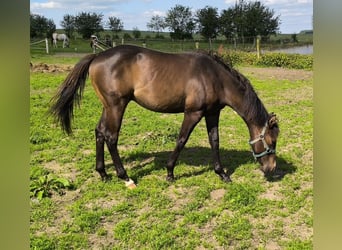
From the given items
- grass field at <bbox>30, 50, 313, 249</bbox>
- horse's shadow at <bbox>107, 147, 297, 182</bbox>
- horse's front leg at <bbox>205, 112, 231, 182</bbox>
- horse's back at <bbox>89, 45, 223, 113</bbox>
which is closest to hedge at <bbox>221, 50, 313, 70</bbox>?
grass field at <bbox>30, 50, 313, 249</bbox>

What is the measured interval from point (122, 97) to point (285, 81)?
1116 centimetres

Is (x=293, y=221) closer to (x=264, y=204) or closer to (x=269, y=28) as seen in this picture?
(x=264, y=204)

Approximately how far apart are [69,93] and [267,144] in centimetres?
282

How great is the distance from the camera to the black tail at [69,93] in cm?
465

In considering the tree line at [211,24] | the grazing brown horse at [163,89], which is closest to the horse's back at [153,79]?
the grazing brown horse at [163,89]

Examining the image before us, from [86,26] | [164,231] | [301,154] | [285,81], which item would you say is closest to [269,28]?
[86,26]

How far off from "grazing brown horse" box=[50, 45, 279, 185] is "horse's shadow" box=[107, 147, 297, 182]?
0.62 meters

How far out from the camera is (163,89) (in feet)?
15.5

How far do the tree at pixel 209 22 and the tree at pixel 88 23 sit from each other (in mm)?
14499

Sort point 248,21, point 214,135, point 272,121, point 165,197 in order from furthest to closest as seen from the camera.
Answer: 1. point 248,21
2. point 214,135
3. point 272,121
4. point 165,197

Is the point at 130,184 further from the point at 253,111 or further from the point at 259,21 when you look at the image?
the point at 259,21

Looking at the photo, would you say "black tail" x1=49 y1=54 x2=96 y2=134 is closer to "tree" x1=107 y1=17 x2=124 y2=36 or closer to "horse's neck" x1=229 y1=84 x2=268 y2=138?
"horse's neck" x1=229 y1=84 x2=268 y2=138

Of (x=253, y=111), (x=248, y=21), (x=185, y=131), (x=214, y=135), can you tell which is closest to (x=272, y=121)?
(x=253, y=111)

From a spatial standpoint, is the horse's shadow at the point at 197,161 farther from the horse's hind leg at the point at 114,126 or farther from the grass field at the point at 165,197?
the horse's hind leg at the point at 114,126
